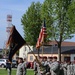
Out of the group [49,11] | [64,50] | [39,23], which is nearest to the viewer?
[49,11]

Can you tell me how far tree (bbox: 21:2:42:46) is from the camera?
245 ft

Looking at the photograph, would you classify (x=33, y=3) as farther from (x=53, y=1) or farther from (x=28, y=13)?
(x=53, y=1)

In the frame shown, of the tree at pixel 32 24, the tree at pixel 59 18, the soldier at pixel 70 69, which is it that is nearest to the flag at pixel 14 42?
the soldier at pixel 70 69

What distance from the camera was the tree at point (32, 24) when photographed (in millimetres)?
74688

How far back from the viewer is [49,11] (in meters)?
65.2

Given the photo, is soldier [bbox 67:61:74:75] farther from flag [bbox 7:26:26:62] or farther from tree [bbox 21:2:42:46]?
tree [bbox 21:2:42:46]

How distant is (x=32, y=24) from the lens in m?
74.4

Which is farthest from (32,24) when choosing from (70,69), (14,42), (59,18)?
(14,42)

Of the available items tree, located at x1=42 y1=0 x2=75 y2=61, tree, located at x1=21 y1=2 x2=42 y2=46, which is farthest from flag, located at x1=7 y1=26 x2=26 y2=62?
tree, located at x1=21 y1=2 x2=42 y2=46

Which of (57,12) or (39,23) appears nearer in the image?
(57,12)

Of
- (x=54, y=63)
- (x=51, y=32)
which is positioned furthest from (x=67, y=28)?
(x=54, y=63)

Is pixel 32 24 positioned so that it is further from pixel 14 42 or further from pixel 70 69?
pixel 14 42

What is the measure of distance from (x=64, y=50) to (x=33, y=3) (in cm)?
1728

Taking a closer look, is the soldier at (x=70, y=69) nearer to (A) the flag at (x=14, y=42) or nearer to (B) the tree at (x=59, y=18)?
(A) the flag at (x=14, y=42)
